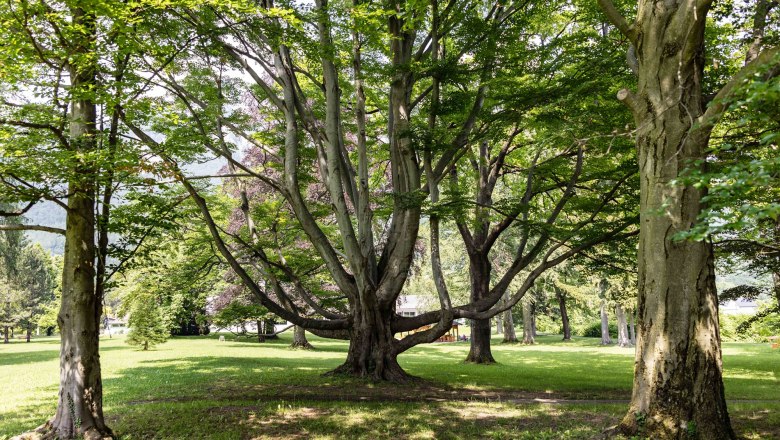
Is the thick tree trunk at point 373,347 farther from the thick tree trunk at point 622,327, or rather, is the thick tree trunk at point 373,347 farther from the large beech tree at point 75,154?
the thick tree trunk at point 622,327

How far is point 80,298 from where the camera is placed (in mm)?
6781

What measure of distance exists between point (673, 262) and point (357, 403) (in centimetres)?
612

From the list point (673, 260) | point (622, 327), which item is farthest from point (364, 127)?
point (622, 327)

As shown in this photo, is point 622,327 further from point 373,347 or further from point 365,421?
point 365,421

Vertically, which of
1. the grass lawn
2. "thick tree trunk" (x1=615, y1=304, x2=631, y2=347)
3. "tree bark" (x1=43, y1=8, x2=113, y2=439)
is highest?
"tree bark" (x1=43, y1=8, x2=113, y2=439)

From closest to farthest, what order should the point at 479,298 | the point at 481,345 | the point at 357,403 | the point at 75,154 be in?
the point at 75,154, the point at 357,403, the point at 479,298, the point at 481,345

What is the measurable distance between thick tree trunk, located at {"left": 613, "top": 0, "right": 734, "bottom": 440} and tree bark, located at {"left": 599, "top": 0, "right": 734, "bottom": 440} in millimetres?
11

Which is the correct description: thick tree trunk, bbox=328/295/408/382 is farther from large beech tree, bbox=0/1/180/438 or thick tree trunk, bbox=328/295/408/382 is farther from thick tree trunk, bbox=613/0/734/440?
thick tree trunk, bbox=613/0/734/440

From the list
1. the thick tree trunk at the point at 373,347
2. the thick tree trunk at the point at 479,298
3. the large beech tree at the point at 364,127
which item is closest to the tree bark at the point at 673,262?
the large beech tree at the point at 364,127

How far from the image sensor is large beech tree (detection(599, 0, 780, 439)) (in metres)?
5.48

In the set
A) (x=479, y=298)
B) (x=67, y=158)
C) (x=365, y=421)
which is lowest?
(x=365, y=421)

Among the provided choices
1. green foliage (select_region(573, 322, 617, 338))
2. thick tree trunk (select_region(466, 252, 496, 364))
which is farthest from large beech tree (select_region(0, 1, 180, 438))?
green foliage (select_region(573, 322, 617, 338))


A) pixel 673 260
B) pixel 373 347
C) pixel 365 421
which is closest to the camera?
pixel 673 260

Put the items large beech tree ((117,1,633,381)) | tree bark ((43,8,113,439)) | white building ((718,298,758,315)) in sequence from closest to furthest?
tree bark ((43,8,113,439)) → large beech tree ((117,1,633,381)) → white building ((718,298,758,315))
